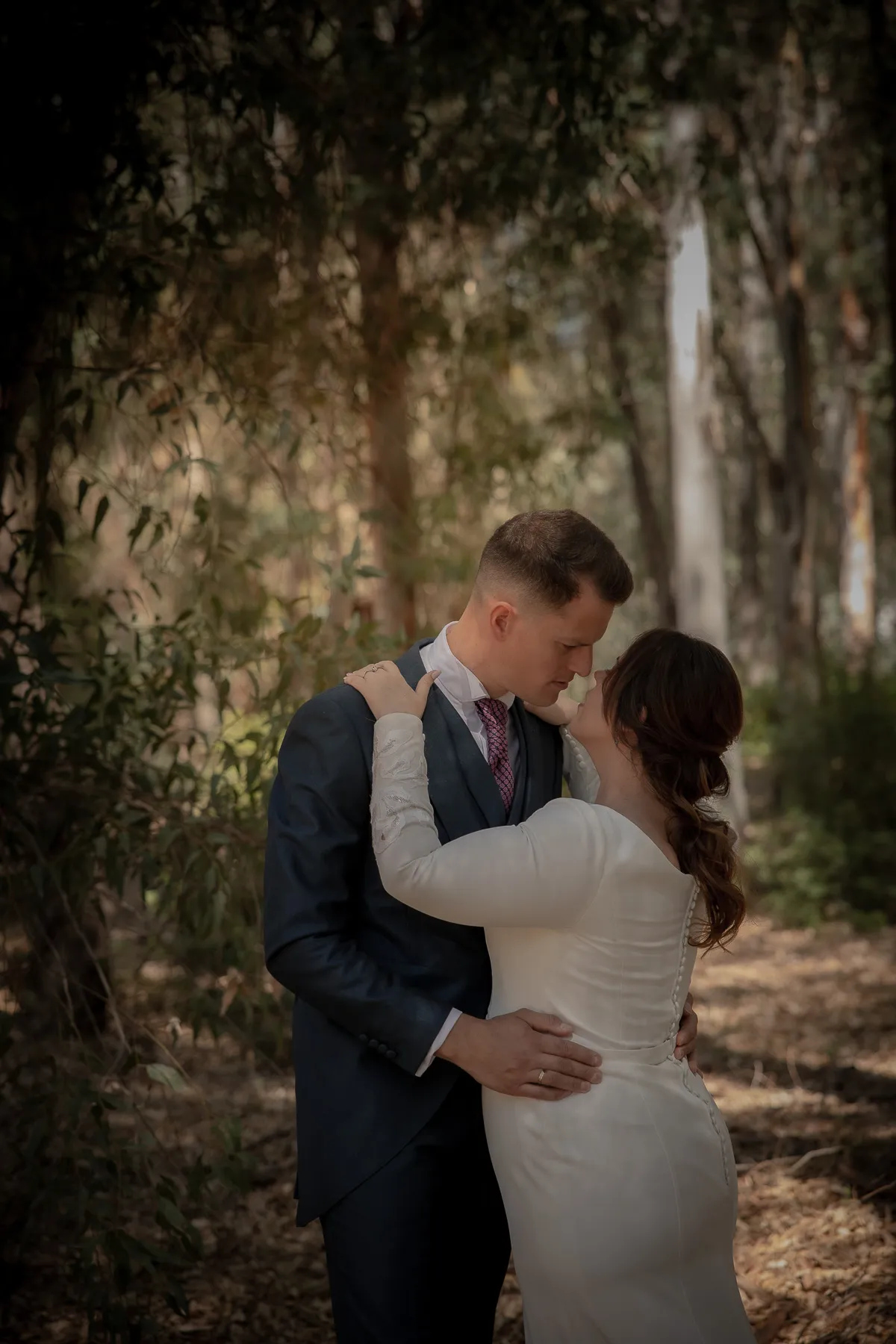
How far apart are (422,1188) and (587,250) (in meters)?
9.31

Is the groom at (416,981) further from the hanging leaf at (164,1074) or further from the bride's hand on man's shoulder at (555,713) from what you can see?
the hanging leaf at (164,1074)

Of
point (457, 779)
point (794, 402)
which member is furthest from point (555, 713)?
point (794, 402)

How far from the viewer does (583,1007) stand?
256cm

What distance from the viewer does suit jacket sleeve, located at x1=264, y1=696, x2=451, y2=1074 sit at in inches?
102

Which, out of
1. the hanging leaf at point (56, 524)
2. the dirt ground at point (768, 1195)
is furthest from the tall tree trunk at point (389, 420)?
the dirt ground at point (768, 1195)

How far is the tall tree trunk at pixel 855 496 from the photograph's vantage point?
19500mm

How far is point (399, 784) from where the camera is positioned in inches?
98.9

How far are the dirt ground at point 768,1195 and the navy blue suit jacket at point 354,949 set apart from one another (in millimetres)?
1185

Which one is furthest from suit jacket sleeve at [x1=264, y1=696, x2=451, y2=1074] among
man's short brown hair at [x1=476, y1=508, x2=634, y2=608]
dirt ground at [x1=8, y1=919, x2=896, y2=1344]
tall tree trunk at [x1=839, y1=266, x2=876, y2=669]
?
tall tree trunk at [x1=839, y1=266, x2=876, y2=669]

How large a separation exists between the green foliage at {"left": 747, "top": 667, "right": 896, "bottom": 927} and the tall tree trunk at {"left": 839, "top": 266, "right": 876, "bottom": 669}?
8.89 meters

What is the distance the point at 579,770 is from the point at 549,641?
1.96 feet

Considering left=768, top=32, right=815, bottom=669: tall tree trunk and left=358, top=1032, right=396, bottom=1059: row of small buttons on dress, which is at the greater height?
left=768, top=32, right=815, bottom=669: tall tree trunk

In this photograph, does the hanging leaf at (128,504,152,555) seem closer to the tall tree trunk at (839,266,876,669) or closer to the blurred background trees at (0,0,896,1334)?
the blurred background trees at (0,0,896,1334)

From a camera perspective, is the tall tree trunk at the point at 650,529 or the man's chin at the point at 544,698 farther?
the tall tree trunk at the point at 650,529
